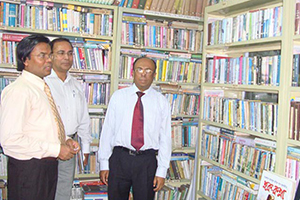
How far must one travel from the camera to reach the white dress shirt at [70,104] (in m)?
2.52

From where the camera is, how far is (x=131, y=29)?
11.2 ft

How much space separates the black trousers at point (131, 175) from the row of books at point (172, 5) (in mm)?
1793

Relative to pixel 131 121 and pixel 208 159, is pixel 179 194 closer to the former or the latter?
pixel 208 159

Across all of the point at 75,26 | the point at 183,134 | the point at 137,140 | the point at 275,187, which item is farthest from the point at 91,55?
the point at 275,187

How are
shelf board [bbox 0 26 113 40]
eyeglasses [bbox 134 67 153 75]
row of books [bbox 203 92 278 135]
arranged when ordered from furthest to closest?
shelf board [bbox 0 26 113 40], eyeglasses [bbox 134 67 153 75], row of books [bbox 203 92 278 135]

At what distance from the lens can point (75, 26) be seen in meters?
3.23

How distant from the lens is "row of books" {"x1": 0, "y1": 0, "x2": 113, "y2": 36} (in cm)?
305

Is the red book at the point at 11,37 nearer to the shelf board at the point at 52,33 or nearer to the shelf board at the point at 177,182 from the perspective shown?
the shelf board at the point at 52,33

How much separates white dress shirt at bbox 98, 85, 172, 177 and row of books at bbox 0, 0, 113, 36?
1100 millimetres

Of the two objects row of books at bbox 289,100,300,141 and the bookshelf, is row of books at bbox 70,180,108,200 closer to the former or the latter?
the bookshelf

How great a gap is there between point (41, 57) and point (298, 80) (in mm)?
1727

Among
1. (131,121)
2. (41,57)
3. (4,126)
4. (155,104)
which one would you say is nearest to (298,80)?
(155,104)

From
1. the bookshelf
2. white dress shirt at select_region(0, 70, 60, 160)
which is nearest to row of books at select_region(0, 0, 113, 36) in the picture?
the bookshelf

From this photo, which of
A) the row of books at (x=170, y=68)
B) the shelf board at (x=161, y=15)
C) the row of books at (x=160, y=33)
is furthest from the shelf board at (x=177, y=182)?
the shelf board at (x=161, y=15)
